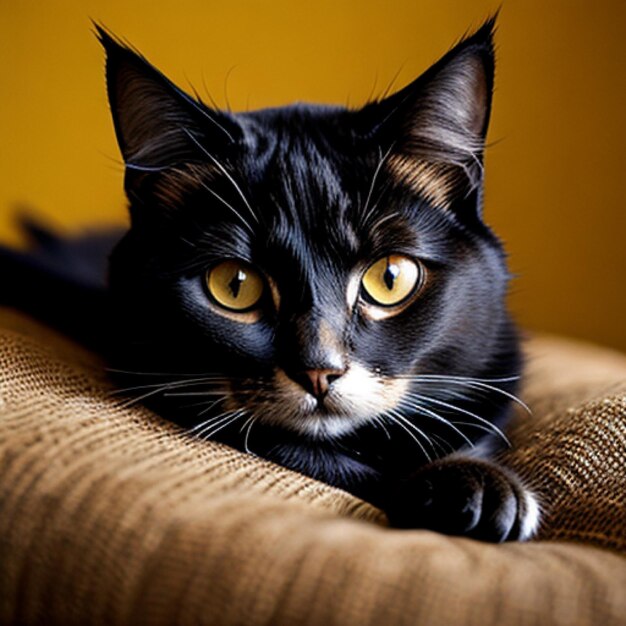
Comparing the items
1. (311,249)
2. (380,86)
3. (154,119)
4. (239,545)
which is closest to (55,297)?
(154,119)

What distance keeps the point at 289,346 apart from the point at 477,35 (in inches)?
18.1

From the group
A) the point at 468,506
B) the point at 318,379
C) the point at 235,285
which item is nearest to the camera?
the point at 468,506

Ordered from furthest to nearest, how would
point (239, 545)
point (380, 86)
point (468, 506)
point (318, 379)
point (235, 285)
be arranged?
1. point (380, 86)
2. point (235, 285)
3. point (318, 379)
4. point (468, 506)
5. point (239, 545)

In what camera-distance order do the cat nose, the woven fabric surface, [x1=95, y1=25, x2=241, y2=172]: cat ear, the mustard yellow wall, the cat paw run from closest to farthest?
the woven fabric surface < the cat paw < the cat nose < [x1=95, y1=25, x2=241, y2=172]: cat ear < the mustard yellow wall

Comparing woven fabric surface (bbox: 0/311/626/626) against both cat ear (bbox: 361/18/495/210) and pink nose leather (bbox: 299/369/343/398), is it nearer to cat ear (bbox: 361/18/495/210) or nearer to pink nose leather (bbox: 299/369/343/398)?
pink nose leather (bbox: 299/369/343/398)

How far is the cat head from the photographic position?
103cm

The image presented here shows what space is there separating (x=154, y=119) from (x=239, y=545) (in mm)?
643

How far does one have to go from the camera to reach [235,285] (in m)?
1.08

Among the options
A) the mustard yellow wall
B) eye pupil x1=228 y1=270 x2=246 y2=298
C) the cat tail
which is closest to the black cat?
eye pupil x1=228 y1=270 x2=246 y2=298

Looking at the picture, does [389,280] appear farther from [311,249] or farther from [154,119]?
[154,119]

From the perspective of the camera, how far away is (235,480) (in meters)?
0.89

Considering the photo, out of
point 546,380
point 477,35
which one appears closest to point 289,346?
point 477,35

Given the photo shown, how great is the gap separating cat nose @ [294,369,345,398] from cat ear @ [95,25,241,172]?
0.36m

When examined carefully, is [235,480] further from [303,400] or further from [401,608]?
[401,608]
